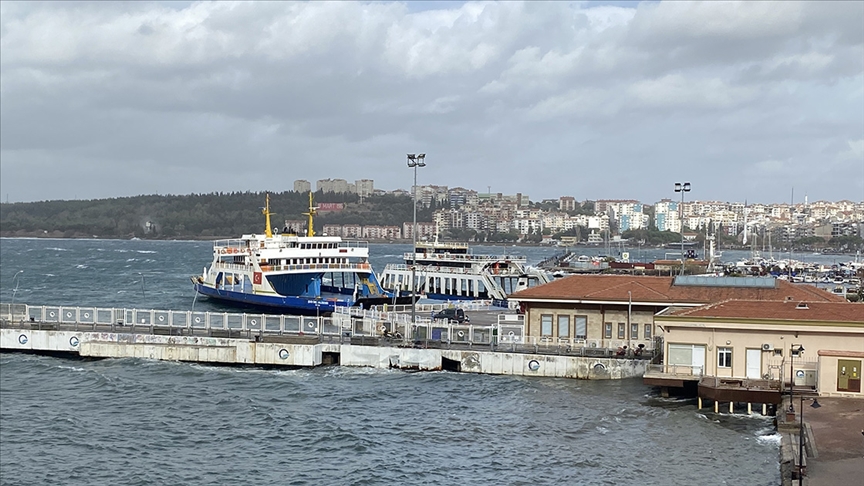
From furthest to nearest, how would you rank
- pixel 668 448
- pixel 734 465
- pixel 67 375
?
pixel 67 375 → pixel 668 448 → pixel 734 465

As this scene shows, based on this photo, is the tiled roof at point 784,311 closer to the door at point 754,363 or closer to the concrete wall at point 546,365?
the door at point 754,363

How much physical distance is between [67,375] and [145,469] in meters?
15.8

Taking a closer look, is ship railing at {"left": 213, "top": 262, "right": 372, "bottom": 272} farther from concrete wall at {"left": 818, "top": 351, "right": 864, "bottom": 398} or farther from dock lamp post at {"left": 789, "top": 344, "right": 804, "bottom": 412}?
concrete wall at {"left": 818, "top": 351, "right": 864, "bottom": 398}

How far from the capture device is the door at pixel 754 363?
113 feet

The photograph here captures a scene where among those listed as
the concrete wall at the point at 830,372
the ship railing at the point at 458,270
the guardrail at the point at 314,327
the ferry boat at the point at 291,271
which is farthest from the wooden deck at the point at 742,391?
the ship railing at the point at 458,270

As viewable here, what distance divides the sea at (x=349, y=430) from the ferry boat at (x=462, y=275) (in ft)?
114

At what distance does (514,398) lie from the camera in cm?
3662

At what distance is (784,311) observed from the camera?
35344 mm

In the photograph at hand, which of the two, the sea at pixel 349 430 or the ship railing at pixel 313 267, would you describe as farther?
the ship railing at pixel 313 267

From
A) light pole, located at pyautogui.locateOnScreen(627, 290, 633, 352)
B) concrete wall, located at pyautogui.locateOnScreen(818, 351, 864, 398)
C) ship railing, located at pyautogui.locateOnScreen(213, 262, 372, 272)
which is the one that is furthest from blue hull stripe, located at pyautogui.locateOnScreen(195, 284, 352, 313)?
concrete wall, located at pyautogui.locateOnScreen(818, 351, 864, 398)

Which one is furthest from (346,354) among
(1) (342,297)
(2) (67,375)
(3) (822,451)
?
(1) (342,297)

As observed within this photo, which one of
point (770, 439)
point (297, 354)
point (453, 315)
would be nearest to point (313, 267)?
point (453, 315)

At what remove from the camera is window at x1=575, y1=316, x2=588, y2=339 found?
42.5 m

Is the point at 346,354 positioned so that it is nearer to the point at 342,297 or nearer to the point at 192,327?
the point at 192,327
